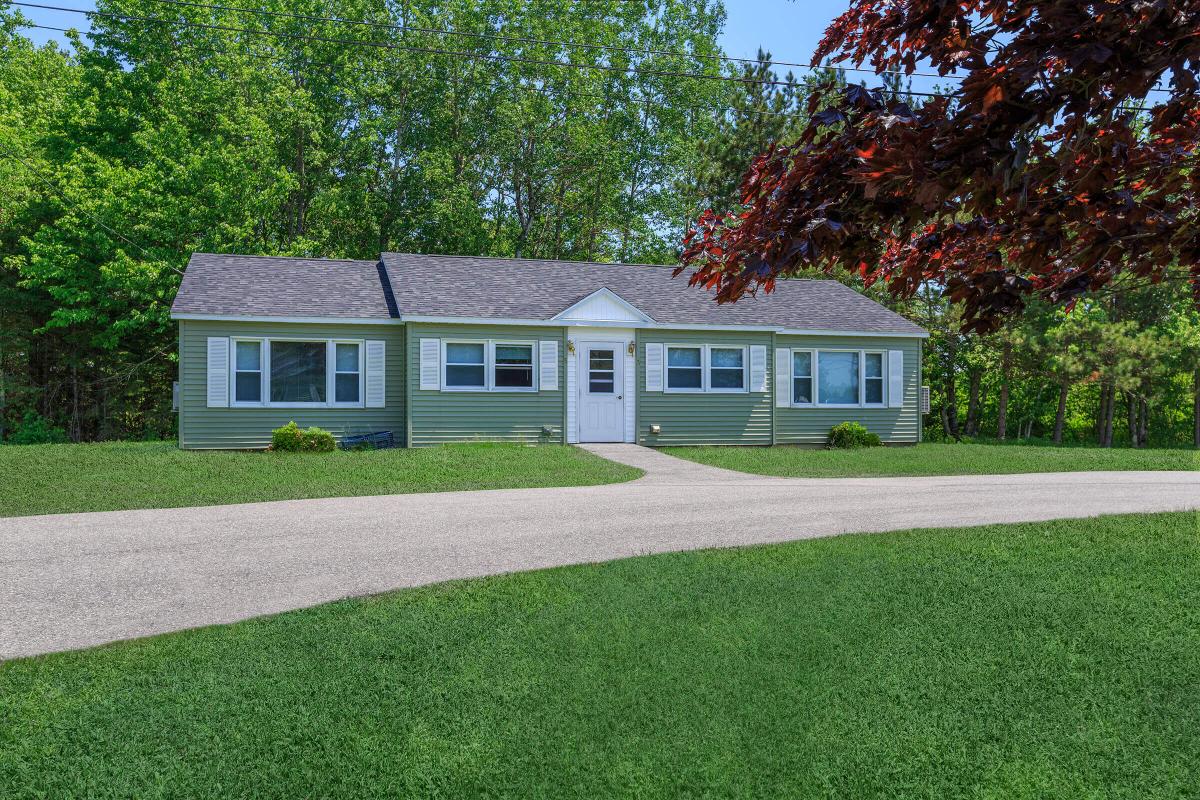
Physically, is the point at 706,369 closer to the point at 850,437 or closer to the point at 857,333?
the point at 850,437

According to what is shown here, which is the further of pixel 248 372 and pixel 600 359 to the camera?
pixel 600 359

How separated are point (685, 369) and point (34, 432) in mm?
17339

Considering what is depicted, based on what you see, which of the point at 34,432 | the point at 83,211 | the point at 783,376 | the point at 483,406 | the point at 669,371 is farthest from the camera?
the point at 34,432

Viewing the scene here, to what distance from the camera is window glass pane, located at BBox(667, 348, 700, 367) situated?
60.0ft

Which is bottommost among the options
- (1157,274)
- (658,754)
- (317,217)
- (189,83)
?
(658,754)

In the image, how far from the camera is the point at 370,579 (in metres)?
5.94


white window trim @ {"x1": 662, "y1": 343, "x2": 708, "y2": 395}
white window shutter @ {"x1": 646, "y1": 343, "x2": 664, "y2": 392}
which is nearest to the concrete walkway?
white window shutter @ {"x1": 646, "y1": 343, "x2": 664, "y2": 392}

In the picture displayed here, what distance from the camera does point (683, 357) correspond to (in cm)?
1841

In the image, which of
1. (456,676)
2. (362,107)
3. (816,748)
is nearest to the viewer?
(816,748)

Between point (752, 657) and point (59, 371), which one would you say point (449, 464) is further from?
point (59, 371)

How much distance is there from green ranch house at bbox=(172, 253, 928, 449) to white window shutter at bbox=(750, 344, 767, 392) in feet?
0.15

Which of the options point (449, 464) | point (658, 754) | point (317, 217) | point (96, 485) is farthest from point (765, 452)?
point (317, 217)

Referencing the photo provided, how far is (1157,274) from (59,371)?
26.6m

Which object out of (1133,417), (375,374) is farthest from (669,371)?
(1133,417)
